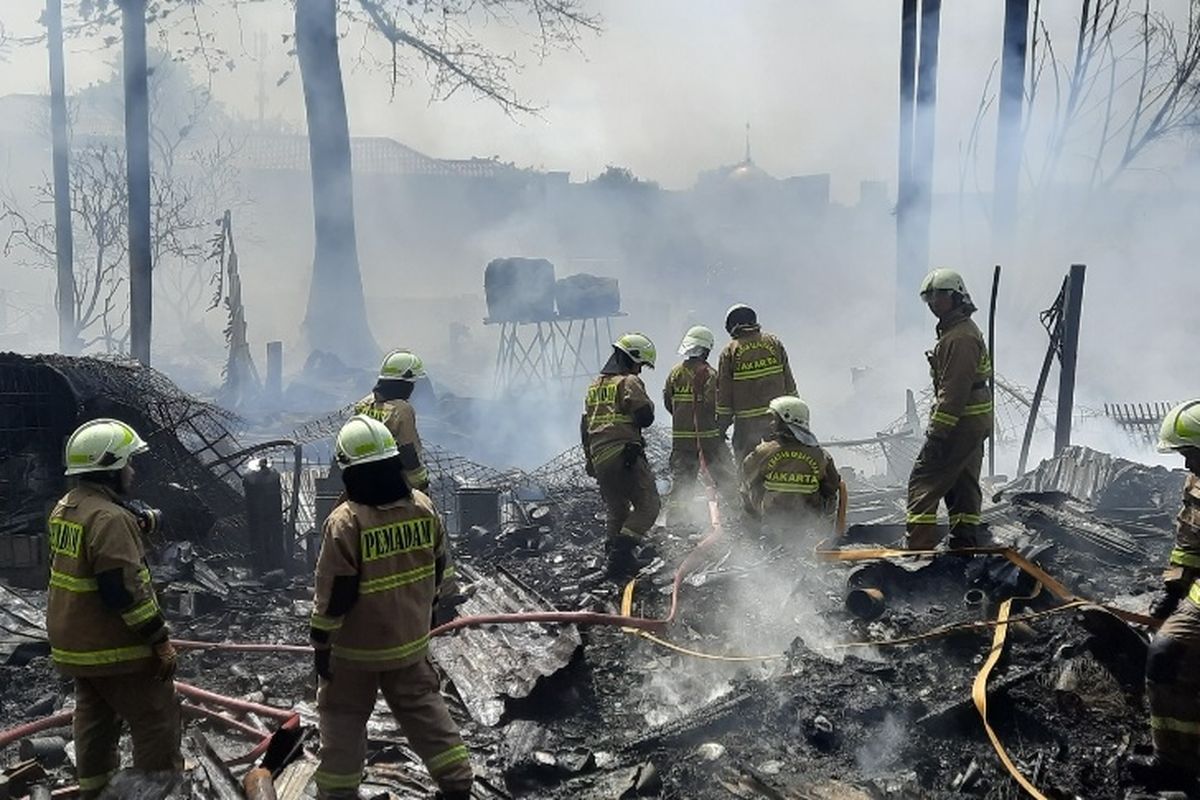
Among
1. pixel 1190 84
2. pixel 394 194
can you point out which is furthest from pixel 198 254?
pixel 1190 84

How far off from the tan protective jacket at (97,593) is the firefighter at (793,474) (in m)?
4.01

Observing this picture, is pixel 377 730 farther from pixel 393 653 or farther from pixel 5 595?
pixel 5 595

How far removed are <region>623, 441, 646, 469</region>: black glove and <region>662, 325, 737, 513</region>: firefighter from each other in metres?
1.18

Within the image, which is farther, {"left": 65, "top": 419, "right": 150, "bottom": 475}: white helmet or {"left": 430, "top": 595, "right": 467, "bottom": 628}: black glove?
{"left": 430, "top": 595, "right": 467, "bottom": 628}: black glove

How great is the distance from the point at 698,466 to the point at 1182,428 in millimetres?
5399

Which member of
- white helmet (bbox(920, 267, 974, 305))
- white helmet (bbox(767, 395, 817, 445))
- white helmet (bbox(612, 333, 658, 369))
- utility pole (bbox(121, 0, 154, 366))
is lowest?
white helmet (bbox(767, 395, 817, 445))

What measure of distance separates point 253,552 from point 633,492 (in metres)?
3.92

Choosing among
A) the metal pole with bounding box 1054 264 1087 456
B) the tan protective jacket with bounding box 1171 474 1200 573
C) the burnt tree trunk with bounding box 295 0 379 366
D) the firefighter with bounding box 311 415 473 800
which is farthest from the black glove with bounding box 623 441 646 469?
the burnt tree trunk with bounding box 295 0 379 366

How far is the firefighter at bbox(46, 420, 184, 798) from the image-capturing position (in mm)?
4574

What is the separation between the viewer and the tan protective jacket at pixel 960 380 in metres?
7.17

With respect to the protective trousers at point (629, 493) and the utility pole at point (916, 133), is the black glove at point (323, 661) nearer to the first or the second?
the protective trousers at point (629, 493)

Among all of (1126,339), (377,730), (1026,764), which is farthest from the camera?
(1126,339)

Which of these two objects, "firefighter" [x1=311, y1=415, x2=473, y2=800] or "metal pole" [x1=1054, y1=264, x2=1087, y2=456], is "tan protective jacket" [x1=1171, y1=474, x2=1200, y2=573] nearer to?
"firefighter" [x1=311, y1=415, x2=473, y2=800]

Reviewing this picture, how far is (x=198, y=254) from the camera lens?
113ft
